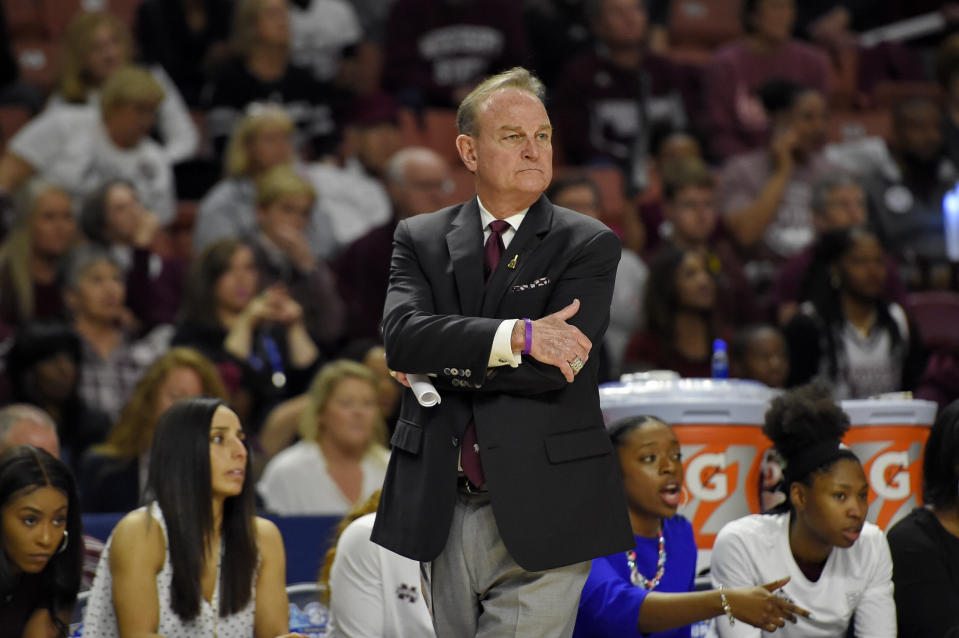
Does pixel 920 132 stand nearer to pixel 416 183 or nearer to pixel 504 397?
pixel 416 183

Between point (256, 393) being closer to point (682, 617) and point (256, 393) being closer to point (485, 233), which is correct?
point (682, 617)

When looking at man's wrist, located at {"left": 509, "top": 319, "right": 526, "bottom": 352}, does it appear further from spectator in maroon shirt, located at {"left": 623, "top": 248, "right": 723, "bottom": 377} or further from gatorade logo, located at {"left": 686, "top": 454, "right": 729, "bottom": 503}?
spectator in maroon shirt, located at {"left": 623, "top": 248, "right": 723, "bottom": 377}

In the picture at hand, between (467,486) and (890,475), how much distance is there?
89.5 inches

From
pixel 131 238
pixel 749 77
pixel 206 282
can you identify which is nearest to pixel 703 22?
pixel 749 77

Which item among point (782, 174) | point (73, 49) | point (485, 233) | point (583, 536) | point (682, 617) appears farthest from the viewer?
point (782, 174)

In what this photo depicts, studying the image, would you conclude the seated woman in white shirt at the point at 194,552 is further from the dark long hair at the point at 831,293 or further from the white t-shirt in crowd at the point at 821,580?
the dark long hair at the point at 831,293

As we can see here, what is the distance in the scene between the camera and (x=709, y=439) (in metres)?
4.53

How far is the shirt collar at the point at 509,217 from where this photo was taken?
2.96m

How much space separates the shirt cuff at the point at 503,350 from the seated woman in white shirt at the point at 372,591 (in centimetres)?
170

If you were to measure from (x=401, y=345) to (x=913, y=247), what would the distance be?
6094mm

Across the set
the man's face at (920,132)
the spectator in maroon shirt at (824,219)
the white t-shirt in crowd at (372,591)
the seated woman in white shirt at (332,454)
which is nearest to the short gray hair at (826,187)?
the spectator in maroon shirt at (824,219)

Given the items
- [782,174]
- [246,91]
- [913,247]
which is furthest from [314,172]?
[913,247]

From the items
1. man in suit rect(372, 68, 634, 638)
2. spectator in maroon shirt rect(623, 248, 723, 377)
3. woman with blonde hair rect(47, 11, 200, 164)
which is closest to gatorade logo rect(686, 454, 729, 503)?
man in suit rect(372, 68, 634, 638)

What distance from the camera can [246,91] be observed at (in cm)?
849
